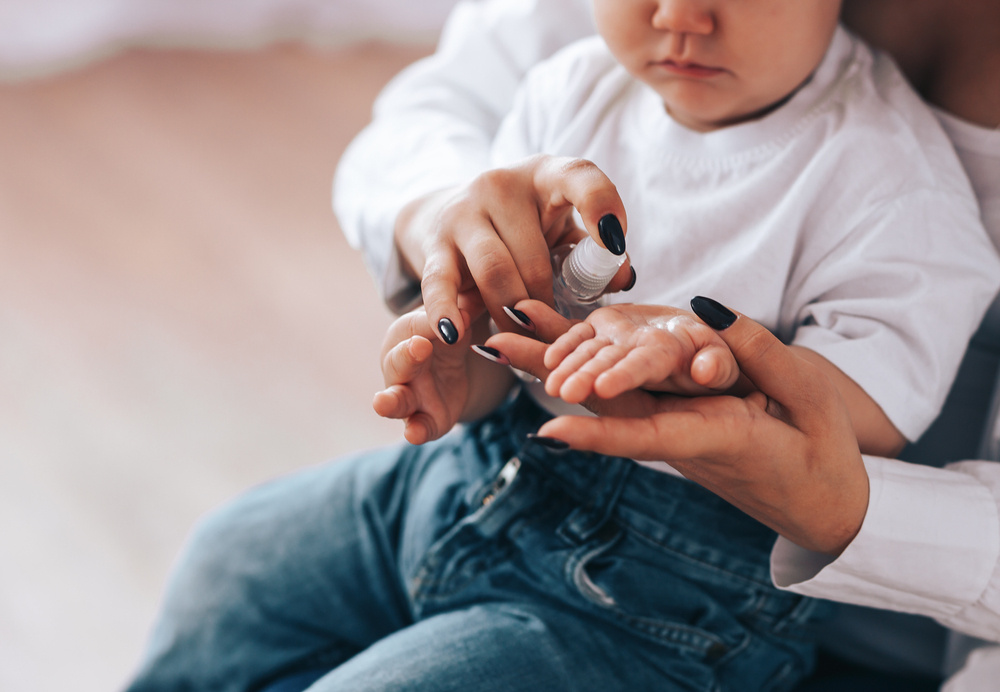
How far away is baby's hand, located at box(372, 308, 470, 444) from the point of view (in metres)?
0.49

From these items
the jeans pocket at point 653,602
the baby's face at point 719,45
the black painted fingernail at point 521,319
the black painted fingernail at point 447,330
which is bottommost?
the jeans pocket at point 653,602

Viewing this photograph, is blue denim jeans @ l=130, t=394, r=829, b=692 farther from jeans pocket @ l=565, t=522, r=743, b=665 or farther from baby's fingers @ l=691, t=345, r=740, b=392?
baby's fingers @ l=691, t=345, r=740, b=392

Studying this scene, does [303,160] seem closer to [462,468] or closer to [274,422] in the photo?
[274,422]

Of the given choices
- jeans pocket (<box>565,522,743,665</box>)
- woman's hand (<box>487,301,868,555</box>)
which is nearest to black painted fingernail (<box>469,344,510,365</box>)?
woman's hand (<box>487,301,868,555</box>)

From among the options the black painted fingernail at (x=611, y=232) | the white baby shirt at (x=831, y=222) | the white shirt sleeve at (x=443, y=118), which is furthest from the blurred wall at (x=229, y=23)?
the black painted fingernail at (x=611, y=232)

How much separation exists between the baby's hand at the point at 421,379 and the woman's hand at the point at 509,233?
0.02m

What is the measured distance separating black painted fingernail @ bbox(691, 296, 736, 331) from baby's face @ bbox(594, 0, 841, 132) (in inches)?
7.7

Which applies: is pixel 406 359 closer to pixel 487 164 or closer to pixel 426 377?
pixel 426 377

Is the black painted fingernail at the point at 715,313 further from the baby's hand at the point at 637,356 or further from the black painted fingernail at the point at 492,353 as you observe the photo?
the black painted fingernail at the point at 492,353

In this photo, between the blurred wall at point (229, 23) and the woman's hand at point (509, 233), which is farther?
the blurred wall at point (229, 23)

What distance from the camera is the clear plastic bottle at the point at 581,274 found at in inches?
18.8

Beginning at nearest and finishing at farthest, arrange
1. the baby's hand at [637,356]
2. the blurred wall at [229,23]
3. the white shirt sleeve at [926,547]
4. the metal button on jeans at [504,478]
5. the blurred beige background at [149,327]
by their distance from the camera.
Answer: the baby's hand at [637,356] < the white shirt sleeve at [926,547] < the metal button on jeans at [504,478] < the blurred beige background at [149,327] < the blurred wall at [229,23]

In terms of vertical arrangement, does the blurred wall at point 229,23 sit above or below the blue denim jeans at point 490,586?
above

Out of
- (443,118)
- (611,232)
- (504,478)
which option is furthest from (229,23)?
(611,232)
